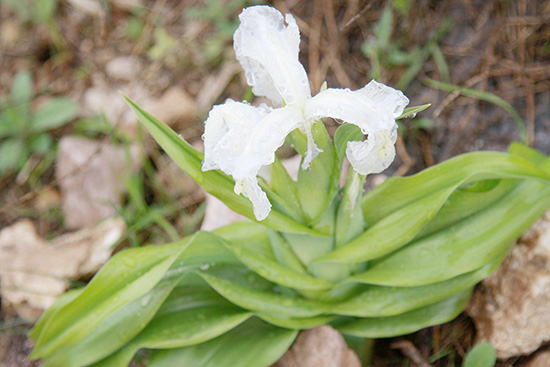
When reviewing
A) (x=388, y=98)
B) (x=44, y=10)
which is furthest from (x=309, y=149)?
(x=44, y=10)

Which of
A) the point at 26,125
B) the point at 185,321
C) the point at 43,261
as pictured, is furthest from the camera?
the point at 26,125

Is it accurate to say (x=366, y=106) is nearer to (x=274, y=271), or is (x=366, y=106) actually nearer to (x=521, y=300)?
(x=274, y=271)

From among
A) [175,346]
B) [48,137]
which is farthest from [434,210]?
[48,137]

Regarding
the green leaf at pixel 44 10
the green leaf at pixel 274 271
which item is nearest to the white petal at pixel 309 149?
the green leaf at pixel 274 271

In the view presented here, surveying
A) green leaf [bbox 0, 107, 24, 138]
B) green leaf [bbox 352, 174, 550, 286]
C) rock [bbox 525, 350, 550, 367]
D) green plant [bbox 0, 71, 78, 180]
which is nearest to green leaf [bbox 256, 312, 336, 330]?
green leaf [bbox 352, 174, 550, 286]

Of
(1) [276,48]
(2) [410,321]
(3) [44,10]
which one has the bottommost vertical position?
(2) [410,321]

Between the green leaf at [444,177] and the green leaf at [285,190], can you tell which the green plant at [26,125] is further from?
the green leaf at [444,177]

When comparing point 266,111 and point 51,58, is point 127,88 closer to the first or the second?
point 51,58
